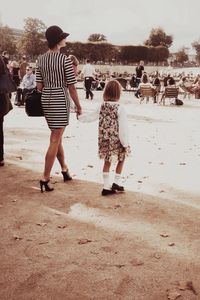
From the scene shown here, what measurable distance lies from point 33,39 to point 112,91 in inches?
2841

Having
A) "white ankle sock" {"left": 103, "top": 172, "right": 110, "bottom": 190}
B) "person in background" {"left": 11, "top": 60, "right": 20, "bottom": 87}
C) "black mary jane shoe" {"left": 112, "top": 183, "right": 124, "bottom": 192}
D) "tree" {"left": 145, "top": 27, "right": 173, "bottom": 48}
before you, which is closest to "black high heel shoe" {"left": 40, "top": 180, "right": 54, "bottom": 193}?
"white ankle sock" {"left": 103, "top": 172, "right": 110, "bottom": 190}

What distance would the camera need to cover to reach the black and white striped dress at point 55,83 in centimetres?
518

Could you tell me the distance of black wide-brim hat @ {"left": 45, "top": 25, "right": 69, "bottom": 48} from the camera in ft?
17.0

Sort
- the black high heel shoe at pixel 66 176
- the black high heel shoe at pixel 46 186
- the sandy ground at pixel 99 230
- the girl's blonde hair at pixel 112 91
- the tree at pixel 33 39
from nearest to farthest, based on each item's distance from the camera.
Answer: the sandy ground at pixel 99 230 → the girl's blonde hair at pixel 112 91 → the black high heel shoe at pixel 46 186 → the black high heel shoe at pixel 66 176 → the tree at pixel 33 39

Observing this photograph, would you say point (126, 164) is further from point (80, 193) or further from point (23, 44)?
point (23, 44)

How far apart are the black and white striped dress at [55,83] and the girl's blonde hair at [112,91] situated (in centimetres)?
45

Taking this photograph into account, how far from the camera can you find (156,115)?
14891 mm

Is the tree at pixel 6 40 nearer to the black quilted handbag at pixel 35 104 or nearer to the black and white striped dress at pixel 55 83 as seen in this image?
the black quilted handbag at pixel 35 104

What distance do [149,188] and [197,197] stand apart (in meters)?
0.71

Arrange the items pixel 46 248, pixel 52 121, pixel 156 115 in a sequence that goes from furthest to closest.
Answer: pixel 156 115
pixel 52 121
pixel 46 248

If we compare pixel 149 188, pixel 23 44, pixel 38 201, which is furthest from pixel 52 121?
pixel 23 44

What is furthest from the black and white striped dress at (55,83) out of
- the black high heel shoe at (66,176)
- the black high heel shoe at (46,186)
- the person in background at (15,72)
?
the person in background at (15,72)

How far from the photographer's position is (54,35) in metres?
5.19

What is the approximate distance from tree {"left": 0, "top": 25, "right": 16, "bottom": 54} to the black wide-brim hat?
76.1 meters
